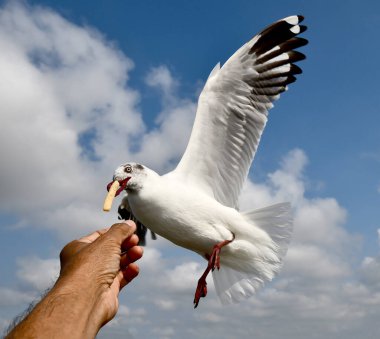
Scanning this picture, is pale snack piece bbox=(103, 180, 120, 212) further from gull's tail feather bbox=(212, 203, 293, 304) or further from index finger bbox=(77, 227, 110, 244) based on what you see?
gull's tail feather bbox=(212, 203, 293, 304)

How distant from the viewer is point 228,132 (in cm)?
446

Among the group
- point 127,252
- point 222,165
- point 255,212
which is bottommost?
point 127,252

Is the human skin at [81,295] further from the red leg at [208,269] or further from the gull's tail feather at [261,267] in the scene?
the gull's tail feather at [261,267]

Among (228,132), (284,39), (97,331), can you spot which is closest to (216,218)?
(228,132)

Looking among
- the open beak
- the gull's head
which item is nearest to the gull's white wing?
the gull's head

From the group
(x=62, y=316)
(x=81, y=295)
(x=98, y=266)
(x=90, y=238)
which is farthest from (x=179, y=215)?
(x=62, y=316)

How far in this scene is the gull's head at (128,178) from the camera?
3740 millimetres

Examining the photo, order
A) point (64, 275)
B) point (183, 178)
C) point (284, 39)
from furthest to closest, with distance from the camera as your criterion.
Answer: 1. point (284, 39)
2. point (183, 178)
3. point (64, 275)

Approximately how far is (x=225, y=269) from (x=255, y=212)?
0.58m

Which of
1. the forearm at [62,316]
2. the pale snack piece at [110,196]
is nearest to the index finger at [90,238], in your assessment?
the forearm at [62,316]

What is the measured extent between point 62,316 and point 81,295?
107mm

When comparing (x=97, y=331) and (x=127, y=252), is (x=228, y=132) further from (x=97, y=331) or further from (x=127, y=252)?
(x=97, y=331)

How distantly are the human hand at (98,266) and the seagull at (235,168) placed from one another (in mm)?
2190

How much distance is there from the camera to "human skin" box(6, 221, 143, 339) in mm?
1121
